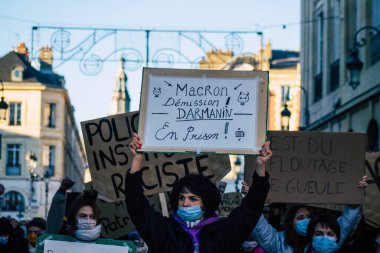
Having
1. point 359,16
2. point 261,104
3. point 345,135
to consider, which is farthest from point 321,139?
point 359,16

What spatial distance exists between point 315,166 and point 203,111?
2.23 metres

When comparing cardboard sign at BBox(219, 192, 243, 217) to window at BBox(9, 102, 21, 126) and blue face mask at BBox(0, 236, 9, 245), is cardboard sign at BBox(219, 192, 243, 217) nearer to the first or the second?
blue face mask at BBox(0, 236, 9, 245)

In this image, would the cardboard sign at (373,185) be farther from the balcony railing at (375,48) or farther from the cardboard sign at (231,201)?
the balcony railing at (375,48)

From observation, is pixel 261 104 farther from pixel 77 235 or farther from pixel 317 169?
pixel 317 169

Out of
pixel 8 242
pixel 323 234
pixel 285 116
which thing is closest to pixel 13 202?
pixel 285 116

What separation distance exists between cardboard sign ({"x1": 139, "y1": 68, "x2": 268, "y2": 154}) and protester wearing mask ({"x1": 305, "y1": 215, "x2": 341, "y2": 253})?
0.86 metres

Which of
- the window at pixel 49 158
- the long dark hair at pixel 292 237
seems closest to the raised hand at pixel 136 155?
the long dark hair at pixel 292 237

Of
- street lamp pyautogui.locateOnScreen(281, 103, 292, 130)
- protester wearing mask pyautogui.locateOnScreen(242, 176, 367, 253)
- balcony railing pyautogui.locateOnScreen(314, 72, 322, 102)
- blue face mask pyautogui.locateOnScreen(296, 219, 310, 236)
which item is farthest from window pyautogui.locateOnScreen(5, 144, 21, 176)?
blue face mask pyautogui.locateOnScreen(296, 219, 310, 236)

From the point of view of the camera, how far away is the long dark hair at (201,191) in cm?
620

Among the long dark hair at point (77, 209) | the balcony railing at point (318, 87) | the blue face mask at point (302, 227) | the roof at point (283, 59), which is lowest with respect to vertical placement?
the blue face mask at point (302, 227)

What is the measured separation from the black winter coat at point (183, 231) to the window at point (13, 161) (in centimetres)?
6468

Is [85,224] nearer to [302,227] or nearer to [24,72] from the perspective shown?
[302,227]

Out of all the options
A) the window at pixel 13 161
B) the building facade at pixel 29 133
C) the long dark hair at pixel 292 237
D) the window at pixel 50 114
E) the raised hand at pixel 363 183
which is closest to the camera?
the long dark hair at pixel 292 237

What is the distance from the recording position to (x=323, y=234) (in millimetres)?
7059
